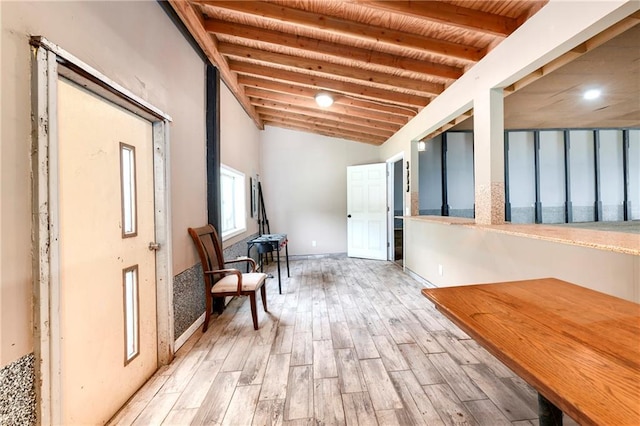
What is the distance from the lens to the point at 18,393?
92 cm

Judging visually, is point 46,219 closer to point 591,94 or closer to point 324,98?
point 324,98

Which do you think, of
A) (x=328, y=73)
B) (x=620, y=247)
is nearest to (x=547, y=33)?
(x=620, y=247)

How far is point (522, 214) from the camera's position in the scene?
5555 millimetres

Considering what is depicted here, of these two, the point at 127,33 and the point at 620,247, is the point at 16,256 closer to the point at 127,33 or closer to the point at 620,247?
the point at 127,33

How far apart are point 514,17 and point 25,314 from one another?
10.9ft

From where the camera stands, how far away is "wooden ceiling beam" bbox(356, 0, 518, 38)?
6.15 ft

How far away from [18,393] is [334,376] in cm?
151

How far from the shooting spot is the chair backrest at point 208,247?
2.32m

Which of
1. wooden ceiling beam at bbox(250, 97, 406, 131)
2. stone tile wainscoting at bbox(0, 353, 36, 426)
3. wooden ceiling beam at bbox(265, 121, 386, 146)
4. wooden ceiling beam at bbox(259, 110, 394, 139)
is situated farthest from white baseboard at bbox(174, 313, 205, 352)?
wooden ceiling beam at bbox(265, 121, 386, 146)

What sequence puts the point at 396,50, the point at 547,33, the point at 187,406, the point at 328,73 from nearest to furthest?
the point at 187,406
the point at 547,33
the point at 396,50
the point at 328,73

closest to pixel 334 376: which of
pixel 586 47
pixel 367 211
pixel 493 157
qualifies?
pixel 493 157

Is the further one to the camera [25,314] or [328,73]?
[328,73]

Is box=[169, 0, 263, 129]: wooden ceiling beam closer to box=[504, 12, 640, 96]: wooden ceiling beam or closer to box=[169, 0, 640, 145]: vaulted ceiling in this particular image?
box=[169, 0, 640, 145]: vaulted ceiling

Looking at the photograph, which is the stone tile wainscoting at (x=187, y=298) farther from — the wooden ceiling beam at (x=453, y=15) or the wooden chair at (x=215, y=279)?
the wooden ceiling beam at (x=453, y=15)
